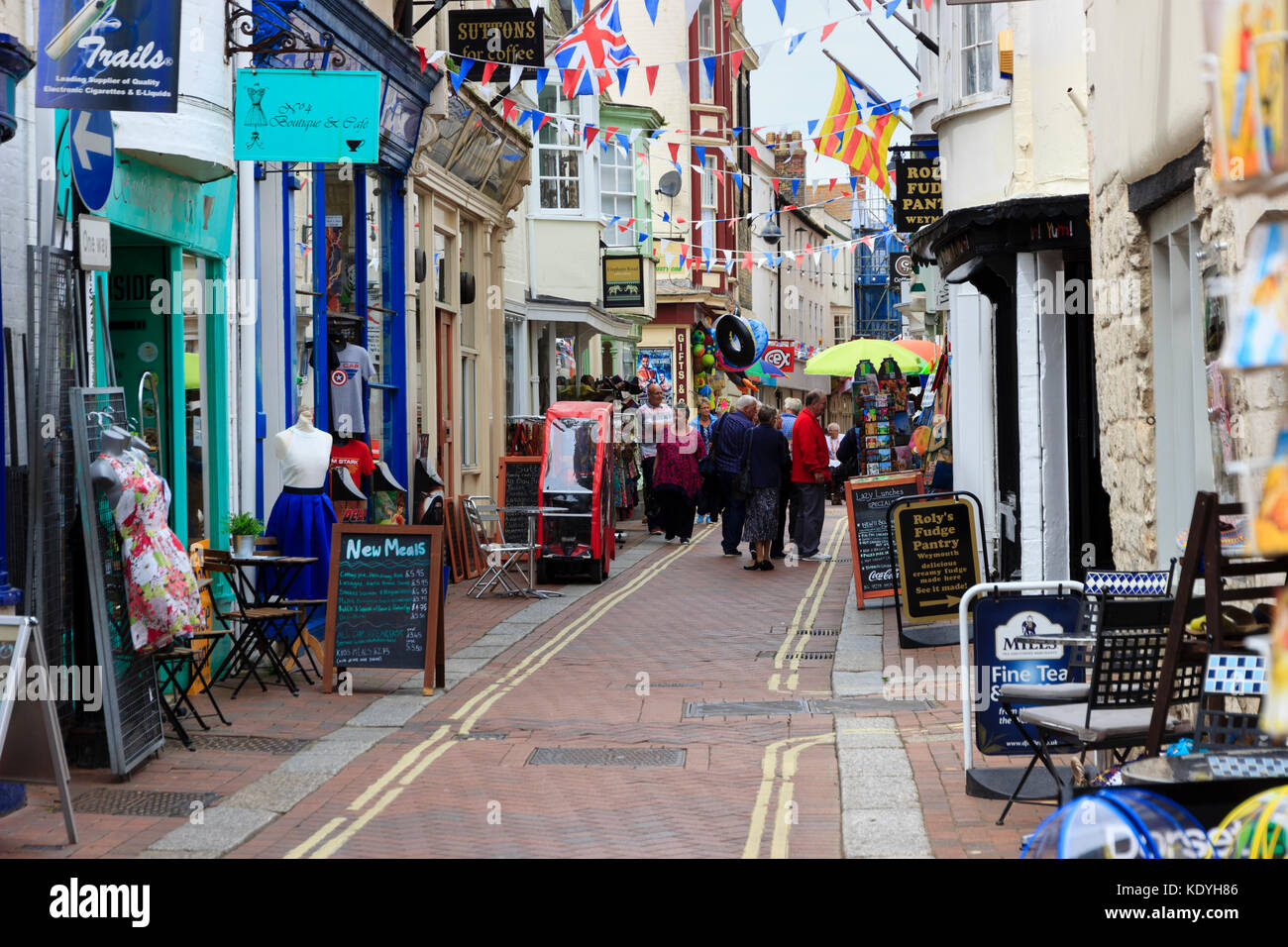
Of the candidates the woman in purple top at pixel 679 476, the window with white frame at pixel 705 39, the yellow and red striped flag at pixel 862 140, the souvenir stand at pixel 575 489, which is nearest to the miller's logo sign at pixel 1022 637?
the souvenir stand at pixel 575 489

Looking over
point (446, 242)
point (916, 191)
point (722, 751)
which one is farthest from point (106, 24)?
point (916, 191)

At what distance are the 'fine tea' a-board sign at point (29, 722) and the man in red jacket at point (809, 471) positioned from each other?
1196cm

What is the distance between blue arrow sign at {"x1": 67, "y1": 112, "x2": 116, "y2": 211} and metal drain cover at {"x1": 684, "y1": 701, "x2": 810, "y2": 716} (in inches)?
183

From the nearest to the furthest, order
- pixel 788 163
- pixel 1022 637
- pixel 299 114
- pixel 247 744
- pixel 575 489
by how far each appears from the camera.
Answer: pixel 1022 637 → pixel 247 744 → pixel 299 114 → pixel 575 489 → pixel 788 163

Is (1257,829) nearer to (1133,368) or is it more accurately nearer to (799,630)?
(1133,368)

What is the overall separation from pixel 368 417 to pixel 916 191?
7.58 metres

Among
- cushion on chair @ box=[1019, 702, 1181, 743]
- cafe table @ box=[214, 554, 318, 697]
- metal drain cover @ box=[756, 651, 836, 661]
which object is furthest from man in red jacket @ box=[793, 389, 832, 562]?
cushion on chair @ box=[1019, 702, 1181, 743]

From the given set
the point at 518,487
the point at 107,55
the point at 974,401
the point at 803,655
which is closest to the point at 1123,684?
the point at 107,55

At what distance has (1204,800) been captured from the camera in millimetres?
3098

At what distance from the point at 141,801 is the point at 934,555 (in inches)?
278

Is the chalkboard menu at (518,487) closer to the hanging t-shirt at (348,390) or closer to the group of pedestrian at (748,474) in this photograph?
the group of pedestrian at (748,474)

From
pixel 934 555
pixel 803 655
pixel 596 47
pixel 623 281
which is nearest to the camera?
pixel 803 655

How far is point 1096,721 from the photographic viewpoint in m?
5.34

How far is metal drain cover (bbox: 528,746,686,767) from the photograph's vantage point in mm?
7918
